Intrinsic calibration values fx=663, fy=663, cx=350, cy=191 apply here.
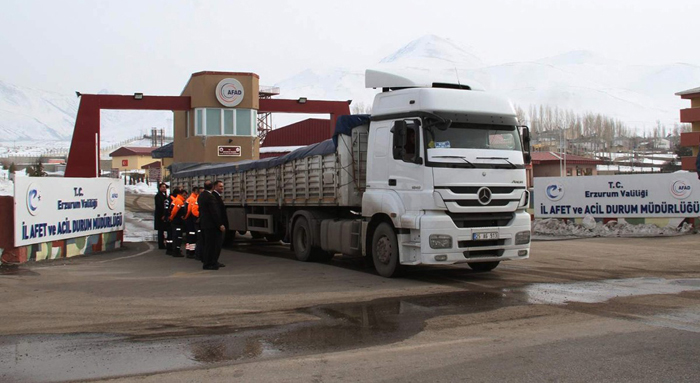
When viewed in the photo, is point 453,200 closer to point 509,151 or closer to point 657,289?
point 509,151

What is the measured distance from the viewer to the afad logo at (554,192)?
869 inches

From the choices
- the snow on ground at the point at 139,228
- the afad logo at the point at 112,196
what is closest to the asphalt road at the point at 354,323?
the afad logo at the point at 112,196

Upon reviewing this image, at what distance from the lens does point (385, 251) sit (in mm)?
11680

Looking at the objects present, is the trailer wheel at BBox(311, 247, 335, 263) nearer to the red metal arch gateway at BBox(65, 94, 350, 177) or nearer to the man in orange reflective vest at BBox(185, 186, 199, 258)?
the man in orange reflective vest at BBox(185, 186, 199, 258)

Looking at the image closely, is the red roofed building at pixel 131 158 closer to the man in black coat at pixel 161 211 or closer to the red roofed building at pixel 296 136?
the red roofed building at pixel 296 136

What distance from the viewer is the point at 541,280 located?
436 inches

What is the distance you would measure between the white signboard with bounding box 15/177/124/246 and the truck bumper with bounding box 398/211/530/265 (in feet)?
25.9

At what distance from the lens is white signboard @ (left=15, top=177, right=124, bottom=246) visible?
1359cm

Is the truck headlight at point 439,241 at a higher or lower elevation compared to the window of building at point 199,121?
lower

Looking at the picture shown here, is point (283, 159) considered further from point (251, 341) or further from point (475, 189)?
point (251, 341)

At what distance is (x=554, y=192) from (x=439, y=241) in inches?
505

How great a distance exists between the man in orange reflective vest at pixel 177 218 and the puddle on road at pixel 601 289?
9.17m

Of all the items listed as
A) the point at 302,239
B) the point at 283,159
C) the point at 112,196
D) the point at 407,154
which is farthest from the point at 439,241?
the point at 112,196

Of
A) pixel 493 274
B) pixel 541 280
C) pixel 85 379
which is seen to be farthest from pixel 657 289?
pixel 85 379
